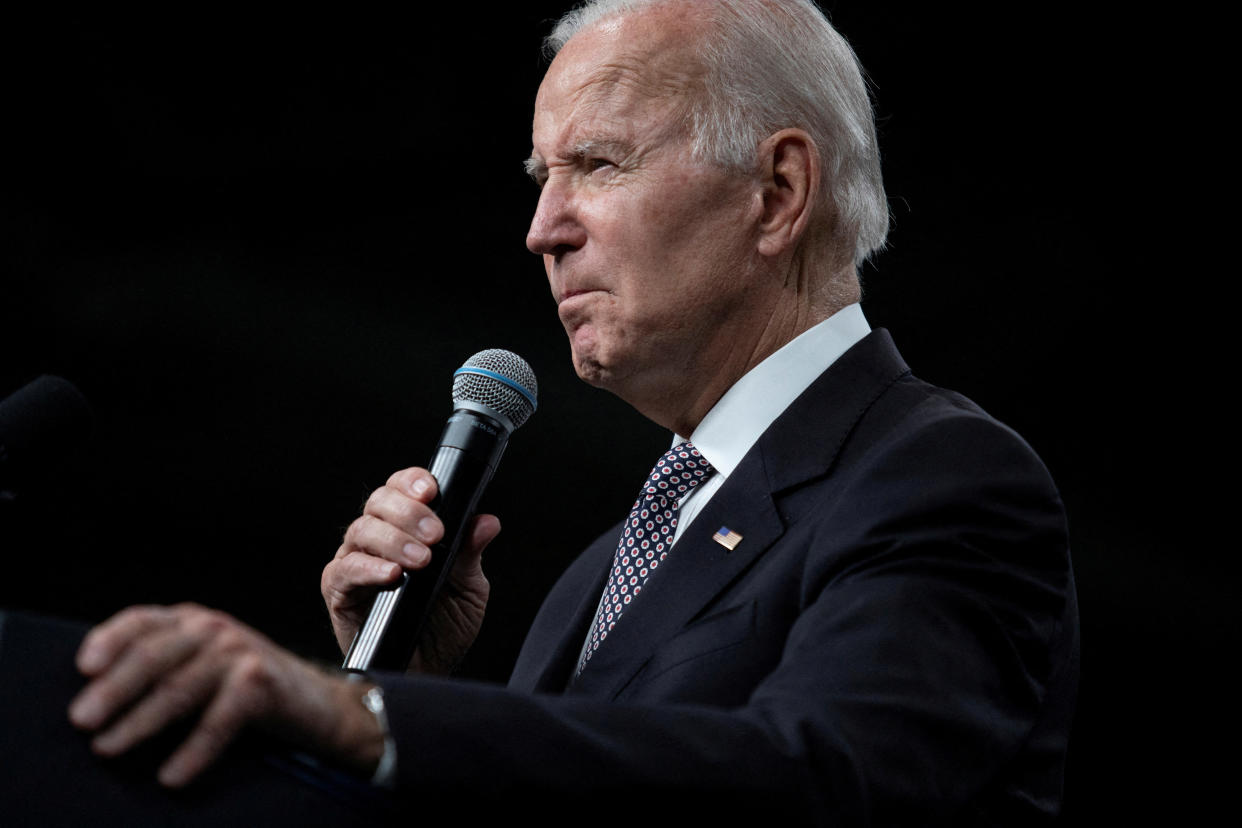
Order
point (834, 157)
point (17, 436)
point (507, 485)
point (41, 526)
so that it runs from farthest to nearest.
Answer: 1. point (507, 485)
2. point (41, 526)
3. point (834, 157)
4. point (17, 436)

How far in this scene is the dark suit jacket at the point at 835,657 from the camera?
822 millimetres

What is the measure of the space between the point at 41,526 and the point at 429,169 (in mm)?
1348

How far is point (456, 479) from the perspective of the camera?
5.16 feet

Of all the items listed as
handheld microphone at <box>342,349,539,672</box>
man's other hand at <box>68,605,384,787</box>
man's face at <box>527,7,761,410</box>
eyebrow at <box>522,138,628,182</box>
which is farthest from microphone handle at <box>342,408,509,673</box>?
man's other hand at <box>68,605,384,787</box>

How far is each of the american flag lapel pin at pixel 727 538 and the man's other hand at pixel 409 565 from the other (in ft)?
1.17

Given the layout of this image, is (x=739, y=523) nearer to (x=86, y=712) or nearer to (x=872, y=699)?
(x=872, y=699)

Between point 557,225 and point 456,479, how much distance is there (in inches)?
18.6

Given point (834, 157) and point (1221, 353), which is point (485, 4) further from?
point (1221, 353)

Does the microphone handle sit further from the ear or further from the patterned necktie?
the ear

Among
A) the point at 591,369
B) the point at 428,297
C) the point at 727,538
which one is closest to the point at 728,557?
the point at 727,538

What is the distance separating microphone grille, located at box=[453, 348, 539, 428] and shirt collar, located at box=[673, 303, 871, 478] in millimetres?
275

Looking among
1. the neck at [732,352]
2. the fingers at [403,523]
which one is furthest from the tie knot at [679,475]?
the fingers at [403,523]

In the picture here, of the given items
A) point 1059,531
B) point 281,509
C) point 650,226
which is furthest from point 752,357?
point 281,509

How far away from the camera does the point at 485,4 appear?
125 inches
